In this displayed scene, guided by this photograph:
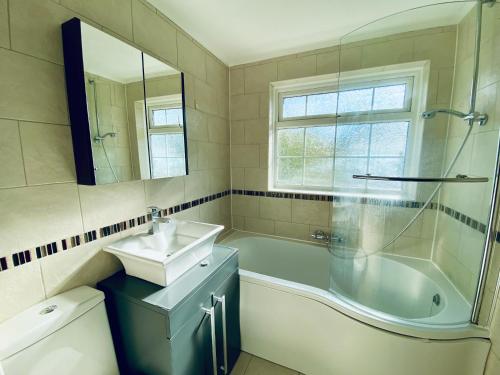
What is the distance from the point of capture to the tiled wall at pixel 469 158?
3.73ft

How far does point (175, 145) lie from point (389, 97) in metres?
1.61

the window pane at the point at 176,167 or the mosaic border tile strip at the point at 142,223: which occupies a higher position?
the window pane at the point at 176,167

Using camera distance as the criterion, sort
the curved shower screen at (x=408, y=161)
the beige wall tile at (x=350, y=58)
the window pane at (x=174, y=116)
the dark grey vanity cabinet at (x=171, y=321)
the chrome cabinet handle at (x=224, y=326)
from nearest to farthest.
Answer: the dark grey vanity cabinet at (x=171, y=321) < the chrome cabinet handle at (x=224, y=326) < the curved shower screen at (x=408, y=161) < the window pane at (x=174, y=116) < the beige wall tile at (x=350, y=58)

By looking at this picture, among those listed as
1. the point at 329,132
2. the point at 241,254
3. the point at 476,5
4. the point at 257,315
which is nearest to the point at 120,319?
the point at 257,315

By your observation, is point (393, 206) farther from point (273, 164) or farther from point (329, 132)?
point (273, 164)

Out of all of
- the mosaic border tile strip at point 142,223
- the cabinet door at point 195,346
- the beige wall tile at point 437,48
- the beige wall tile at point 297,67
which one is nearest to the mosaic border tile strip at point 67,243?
the mosaic border tile strip at point 142,223

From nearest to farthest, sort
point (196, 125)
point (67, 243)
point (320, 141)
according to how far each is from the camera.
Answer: point (67, 243) → point (196, 125) → point (320, 141)

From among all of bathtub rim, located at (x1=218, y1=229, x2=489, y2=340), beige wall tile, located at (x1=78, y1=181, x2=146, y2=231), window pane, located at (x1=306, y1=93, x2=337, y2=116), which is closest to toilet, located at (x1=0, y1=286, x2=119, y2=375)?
beige wall tile, located at (x1=78, y1=181, x2=146, y2=231)

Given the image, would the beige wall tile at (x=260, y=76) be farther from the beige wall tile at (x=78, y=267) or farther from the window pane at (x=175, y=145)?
the beige wall tile at (x=78, y=267)

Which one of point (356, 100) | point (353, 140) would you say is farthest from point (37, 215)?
point (356, 100)

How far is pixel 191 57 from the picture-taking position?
169cm

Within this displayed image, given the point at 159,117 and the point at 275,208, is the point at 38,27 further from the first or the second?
the point at 275,208

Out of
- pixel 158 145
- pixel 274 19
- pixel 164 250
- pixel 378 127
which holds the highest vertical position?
pixel 274 19

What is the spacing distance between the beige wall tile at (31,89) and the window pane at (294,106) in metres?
1.78
